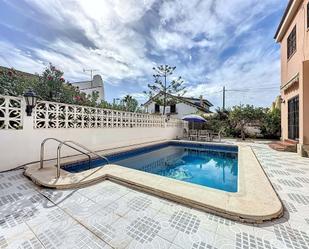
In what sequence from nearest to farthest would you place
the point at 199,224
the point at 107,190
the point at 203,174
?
the point at 199,224
the point at 107,190
the point at 203,174

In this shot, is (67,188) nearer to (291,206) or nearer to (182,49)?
(291,206)

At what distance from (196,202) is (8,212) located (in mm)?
3209

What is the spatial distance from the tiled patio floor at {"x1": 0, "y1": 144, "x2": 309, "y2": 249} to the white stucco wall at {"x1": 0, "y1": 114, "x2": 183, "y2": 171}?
207 cm

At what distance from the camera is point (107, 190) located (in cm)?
371

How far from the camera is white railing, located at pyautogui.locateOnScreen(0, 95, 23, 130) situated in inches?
199

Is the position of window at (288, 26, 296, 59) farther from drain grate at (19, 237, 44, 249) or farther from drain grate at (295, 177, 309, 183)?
drain grate at (19, 237, 44, 249)

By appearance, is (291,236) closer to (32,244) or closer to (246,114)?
(32,244)

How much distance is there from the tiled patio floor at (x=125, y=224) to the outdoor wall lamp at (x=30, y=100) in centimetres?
288

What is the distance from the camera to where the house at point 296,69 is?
7219 mm

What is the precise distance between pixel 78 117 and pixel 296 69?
36.2 feet

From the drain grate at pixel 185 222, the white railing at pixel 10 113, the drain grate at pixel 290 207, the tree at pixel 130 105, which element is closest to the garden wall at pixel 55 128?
the white railing at pixel 10 113

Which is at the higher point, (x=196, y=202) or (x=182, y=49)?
(x=182, y=49)

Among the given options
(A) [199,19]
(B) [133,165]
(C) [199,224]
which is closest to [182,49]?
(A) [199,19]

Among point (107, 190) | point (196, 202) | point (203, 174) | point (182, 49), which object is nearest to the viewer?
point (196, 202)
